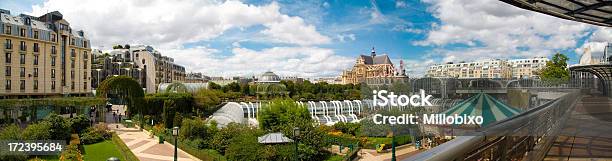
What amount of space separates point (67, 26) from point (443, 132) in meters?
20.7

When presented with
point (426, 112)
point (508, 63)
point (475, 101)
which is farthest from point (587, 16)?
point (508, 63)

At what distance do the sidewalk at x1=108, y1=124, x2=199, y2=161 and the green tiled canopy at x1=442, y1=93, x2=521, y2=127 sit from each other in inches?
283

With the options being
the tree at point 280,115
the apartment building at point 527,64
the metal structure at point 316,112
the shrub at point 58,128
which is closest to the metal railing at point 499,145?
the tree at point 280,115

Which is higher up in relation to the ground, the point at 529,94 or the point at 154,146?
the point at 529,94

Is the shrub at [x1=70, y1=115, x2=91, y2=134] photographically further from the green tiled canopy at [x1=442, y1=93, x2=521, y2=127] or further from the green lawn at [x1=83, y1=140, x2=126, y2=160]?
the green tiled canopy at [x1=442, y1=93, x2=521, y2=127]

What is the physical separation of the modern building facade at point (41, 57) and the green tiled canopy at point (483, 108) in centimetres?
1888

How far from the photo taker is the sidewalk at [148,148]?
449 inches

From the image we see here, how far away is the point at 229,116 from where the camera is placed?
17.8 meters

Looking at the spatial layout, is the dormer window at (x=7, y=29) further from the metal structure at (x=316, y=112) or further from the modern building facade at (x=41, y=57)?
the metal structure at (x=316, y=112)

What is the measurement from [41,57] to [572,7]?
22.7 metres

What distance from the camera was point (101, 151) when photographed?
12.2m

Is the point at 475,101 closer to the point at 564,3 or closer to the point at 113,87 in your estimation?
the point at 564,3

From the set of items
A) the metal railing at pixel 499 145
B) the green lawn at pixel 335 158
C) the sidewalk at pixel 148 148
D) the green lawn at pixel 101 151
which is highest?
the metal railing at pixel 499 145

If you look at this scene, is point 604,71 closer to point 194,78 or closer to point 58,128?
point 58,128
